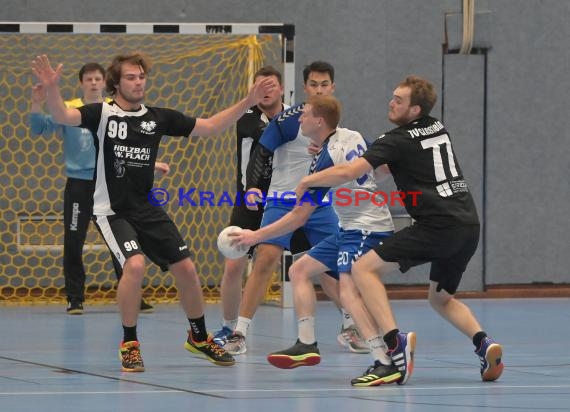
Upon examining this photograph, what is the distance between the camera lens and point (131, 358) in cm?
689

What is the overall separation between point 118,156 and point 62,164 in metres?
4.86

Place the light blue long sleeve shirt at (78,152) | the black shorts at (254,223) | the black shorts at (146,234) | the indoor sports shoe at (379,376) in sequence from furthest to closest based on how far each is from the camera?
the light blue long sleeve shirt at (78,152)
the black shorts at (254,223)
the black shorts at (146,234)
the indoor sports shoe at (379,376)

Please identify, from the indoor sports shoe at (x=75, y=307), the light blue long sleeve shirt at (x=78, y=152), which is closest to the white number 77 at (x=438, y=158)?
the light blue long sleeve shirt at (x=78, y=152)

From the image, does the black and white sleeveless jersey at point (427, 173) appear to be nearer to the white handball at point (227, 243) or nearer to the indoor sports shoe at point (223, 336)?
the white handball at point (227, 243)

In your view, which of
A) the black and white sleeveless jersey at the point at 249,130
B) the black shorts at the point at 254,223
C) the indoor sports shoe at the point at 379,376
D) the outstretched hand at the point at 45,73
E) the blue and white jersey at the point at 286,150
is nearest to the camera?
the indoor sports shoe at the point at 379,376

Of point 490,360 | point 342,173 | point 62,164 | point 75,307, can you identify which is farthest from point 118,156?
point 62,164

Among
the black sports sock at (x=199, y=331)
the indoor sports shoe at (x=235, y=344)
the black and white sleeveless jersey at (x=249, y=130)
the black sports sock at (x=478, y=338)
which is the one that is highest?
the black and white sleeveless jersey at (x=249, y=130)

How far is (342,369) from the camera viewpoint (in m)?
7.14

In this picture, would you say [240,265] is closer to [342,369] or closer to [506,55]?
[342,369]

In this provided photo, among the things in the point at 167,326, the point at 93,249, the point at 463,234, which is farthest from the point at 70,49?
the point at 463,234

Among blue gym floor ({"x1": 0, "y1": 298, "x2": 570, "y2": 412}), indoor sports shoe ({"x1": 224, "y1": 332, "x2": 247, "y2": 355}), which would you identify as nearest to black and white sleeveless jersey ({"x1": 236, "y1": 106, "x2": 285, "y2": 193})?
indoor sports shoe ({"x1": 224, "y1": 332, "x2": 247, "y2": 355})

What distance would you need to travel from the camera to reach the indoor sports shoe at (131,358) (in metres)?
6.88

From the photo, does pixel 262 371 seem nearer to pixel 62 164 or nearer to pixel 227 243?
pixel 227 243

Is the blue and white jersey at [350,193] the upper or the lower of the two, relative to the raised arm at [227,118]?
lower
